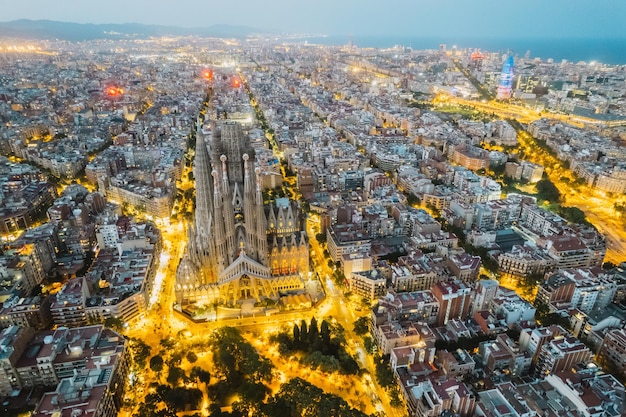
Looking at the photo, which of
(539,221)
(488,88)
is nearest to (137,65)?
(488,88)

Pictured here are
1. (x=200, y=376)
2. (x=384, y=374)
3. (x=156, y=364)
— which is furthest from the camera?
(x=156, y=364)

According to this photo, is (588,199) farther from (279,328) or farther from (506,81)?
(506,81)

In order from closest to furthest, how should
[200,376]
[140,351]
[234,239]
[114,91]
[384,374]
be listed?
[200,376] < [384,374] < [140,351] < [234,239] < [114,91]

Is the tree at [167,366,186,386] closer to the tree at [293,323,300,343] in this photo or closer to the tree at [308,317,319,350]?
the tree at [293,323,300,343]

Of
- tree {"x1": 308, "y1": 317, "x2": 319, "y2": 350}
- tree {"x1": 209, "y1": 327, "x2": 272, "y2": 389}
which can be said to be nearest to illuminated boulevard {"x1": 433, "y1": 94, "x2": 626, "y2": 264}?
tree {"x1": 308, "y1": 317, "x2": 319, "y2": 350}

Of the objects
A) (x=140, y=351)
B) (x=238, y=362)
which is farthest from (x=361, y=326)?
(x=140, y=351)

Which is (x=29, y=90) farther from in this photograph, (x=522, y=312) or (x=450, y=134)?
(x=522, y=312)

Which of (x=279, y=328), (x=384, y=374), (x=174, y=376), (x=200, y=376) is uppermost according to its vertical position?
(x=384, y=374)
